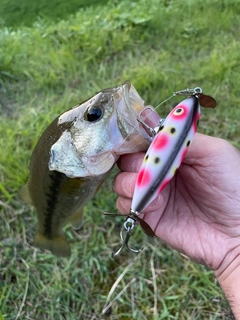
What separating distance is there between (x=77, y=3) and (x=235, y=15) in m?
1.71

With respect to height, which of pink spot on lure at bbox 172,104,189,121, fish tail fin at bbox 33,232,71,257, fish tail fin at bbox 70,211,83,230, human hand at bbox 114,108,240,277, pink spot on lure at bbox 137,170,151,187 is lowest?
fish tail fin at bbox 33,232,71,257

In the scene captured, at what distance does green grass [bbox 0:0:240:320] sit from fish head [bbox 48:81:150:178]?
3.27 feet

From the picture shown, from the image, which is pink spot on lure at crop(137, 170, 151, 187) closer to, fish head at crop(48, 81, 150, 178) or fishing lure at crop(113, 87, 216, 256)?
fishing lure at crop(113, 87, 216, 256)

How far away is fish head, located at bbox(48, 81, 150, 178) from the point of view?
1214mm

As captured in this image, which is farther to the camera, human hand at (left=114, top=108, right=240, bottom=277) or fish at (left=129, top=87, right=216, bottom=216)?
human hand at (left=114, top=108, right=240, bottom=277)

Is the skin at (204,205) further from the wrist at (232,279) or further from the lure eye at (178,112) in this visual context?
the lure eye at (178,112)

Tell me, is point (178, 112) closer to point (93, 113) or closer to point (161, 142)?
point (161, 142)

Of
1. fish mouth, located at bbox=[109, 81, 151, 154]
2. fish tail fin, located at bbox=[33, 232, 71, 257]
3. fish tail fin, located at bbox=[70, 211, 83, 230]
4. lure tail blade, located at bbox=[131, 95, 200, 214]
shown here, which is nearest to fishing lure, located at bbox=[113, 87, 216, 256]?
lure tail blade, located at bbox=[131, 95, 200, 214]

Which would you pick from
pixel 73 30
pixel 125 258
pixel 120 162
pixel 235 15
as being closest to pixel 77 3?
pixel 73 30

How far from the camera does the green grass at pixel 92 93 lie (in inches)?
80.0

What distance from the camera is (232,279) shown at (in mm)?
1475

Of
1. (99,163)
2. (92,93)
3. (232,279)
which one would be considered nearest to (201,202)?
(232,279)

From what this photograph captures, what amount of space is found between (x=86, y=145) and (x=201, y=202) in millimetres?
550

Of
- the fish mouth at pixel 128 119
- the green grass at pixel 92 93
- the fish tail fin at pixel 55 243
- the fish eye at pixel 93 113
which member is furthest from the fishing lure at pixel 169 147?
the green grass at pixel 92 93
